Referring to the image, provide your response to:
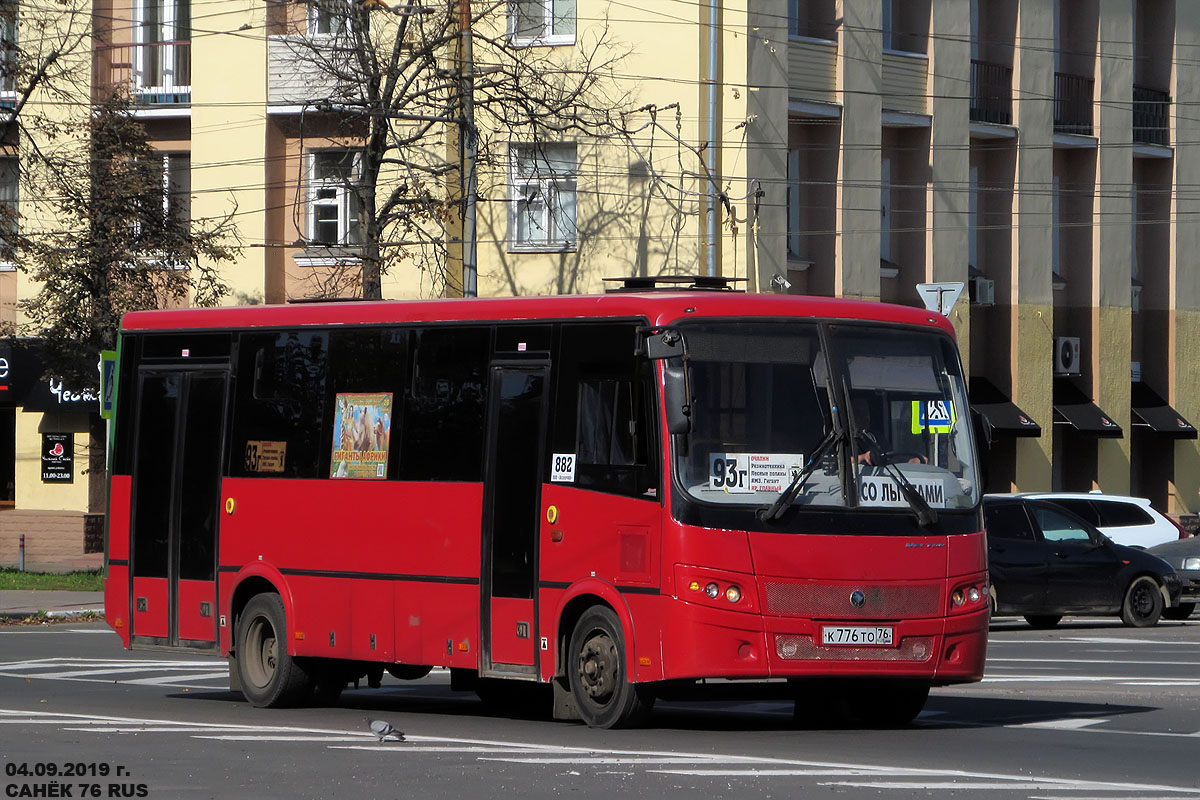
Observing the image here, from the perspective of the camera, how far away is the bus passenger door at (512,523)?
14125 mm

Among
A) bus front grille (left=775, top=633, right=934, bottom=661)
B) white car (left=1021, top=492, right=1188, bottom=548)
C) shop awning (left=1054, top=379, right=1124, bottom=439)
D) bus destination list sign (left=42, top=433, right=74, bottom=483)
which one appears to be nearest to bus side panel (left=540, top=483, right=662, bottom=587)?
bus front grille (left=775, top=633, right=934, bottom=661)

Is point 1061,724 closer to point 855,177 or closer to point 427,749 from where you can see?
point 427,749

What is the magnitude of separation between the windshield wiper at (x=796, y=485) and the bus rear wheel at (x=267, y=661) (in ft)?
14.4

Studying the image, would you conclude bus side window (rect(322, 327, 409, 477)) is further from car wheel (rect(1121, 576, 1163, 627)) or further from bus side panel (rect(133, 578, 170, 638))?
car wheel (rect(1121, 576, 1163, 627))

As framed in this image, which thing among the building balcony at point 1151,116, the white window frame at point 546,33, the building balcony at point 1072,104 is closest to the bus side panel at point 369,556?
the white window frame at point 546,33

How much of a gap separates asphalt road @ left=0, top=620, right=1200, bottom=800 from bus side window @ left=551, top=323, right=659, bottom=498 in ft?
5.44

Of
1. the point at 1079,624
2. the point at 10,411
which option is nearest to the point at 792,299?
the point at 1079,624

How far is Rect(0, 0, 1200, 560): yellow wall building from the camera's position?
3578 centimetres

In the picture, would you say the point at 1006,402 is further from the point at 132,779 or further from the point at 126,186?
the point at 132,779

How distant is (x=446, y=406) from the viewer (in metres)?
15.0

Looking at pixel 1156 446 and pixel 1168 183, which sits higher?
pixel 1168 183

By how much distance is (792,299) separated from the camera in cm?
1391

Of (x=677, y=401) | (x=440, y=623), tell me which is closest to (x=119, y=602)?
(x=440, y=623)

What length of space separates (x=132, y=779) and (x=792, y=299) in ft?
17.8
